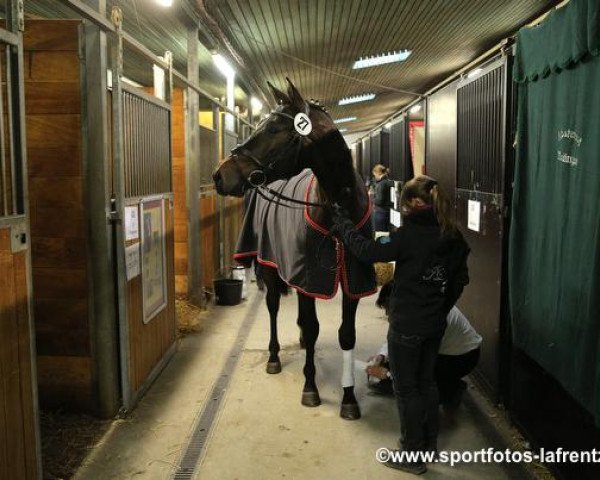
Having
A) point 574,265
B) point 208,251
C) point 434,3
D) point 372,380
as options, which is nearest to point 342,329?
point 372,380

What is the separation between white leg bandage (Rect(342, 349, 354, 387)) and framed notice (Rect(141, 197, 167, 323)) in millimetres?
1299

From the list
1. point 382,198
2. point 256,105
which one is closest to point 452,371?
point 382,198

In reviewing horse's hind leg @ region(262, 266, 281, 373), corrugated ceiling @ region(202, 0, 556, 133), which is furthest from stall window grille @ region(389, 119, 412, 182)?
horse's hind leg @ region(262, 266, 281, 373)

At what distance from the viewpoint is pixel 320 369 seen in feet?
12.2

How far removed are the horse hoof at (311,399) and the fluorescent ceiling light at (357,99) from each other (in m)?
8.69

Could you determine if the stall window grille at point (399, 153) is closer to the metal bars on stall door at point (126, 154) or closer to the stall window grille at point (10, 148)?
the metal bars on stall door at point (126, 154)

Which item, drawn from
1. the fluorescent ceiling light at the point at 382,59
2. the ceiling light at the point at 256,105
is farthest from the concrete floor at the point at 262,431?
the ceiling light at the point at 256,105

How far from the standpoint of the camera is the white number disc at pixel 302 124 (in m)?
2.61

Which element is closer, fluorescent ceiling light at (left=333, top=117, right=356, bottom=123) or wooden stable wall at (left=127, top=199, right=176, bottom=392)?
wooden stable wall at (left=127, top=199, right=176, bottom=392)

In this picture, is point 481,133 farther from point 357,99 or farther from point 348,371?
point 357,99

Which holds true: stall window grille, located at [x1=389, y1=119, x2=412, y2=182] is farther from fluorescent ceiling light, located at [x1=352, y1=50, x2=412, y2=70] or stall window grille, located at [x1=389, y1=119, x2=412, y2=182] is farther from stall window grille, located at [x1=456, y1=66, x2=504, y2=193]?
stall window grille, located at [x1=456, y1=66, x2=504, y2=193]

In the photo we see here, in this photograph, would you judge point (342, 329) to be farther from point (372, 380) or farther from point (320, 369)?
point (320, 369)

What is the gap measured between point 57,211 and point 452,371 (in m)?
2.36

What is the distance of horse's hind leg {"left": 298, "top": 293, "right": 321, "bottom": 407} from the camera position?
3.04 m
